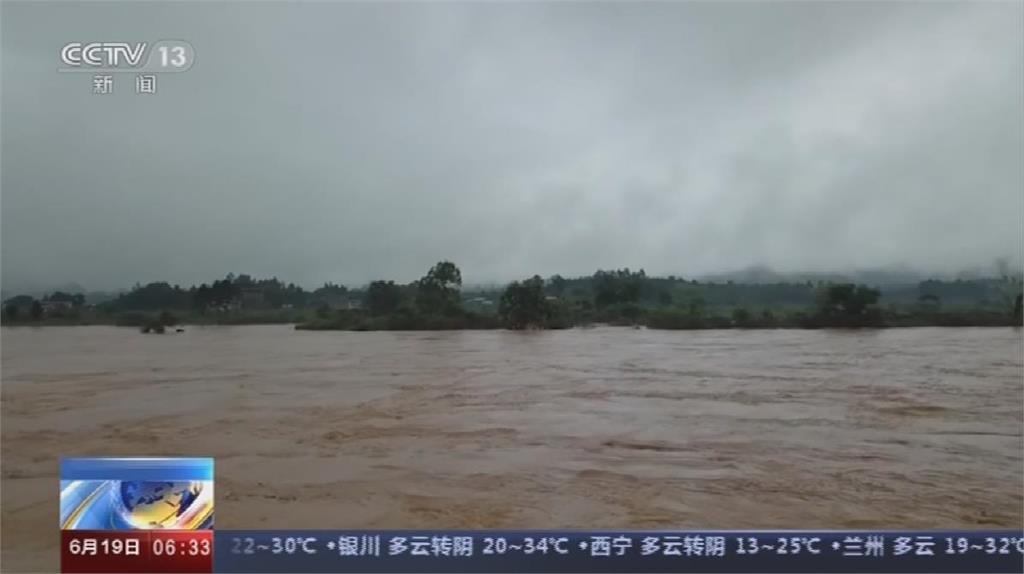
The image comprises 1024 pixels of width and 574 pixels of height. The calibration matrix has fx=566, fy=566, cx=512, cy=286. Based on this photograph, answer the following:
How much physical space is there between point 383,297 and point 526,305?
482mm

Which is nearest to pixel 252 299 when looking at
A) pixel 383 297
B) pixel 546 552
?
pixel 383 297

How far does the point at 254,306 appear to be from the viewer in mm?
1849

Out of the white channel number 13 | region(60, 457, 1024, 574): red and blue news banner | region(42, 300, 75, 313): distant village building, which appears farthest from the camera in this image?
region(42, 300, 75, 313): distant village building

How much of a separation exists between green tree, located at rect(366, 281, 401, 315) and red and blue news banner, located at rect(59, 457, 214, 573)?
717mm

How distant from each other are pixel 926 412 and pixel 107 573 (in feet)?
7.67

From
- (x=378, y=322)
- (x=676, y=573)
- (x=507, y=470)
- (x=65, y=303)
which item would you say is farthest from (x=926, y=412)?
(x=65, y=303)

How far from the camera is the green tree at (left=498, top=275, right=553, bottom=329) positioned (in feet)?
6.00

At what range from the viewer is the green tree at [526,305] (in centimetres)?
183

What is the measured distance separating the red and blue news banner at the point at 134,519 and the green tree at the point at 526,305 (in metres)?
0.98

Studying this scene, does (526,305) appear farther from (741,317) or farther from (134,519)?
(134,519)

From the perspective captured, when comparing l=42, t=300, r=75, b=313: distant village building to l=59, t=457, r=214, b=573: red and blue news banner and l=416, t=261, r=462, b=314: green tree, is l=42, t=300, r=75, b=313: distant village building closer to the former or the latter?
l=59, t=457, r=214, b=573: red and blue news banner

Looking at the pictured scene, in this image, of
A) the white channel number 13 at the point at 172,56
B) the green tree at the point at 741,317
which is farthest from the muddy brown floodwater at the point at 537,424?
the white channel number 13 at the point at 172,56

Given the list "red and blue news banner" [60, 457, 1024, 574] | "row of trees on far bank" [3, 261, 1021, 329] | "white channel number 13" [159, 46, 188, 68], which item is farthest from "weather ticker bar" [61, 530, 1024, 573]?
"white channel number 13" [159, 46, 188, 68]

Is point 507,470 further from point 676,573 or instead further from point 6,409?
point 6,409
